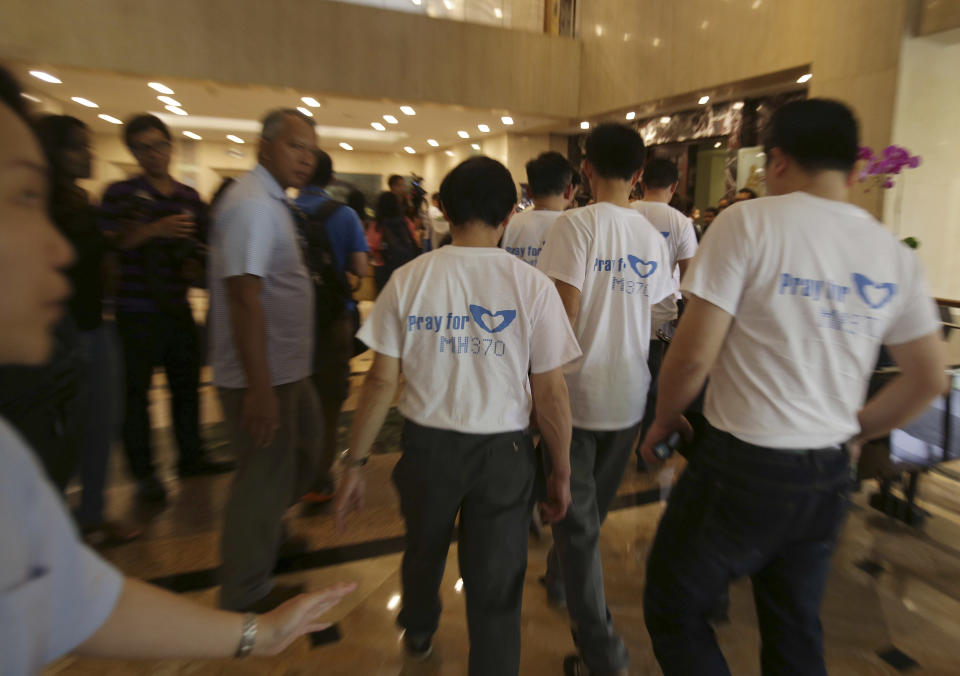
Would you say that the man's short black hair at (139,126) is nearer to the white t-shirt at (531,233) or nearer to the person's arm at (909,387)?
the white t-shirt at (531,233)

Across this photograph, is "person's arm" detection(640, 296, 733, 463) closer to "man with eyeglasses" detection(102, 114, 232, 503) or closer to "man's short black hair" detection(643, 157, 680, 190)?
"man's short black hair" detection(643, 157, 680, 190)

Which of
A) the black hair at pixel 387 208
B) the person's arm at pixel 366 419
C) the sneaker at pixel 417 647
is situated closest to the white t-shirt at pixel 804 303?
the person's arm at pixel 366 419

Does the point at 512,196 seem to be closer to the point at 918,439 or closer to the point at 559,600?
the point at 559,600

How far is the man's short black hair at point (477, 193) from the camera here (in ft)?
4.83

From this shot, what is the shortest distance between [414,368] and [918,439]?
8.10 feet

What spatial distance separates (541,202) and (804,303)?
181 cm

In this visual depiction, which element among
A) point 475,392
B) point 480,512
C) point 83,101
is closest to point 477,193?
point 475,392

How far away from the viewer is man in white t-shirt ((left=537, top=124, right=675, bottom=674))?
180 cm

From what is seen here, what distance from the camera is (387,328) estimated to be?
1.47 m

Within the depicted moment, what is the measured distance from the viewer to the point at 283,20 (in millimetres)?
7930

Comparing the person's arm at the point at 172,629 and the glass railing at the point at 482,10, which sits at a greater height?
the glass railing at the point at 482,10

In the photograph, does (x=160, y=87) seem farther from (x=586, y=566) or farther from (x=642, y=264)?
(x=586, y=566)

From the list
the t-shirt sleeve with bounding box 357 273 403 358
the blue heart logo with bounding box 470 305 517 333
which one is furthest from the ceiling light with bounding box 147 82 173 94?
the blue heart logo with bounding box 470 305 517 333

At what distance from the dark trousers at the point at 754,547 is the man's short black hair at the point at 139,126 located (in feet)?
8.71
